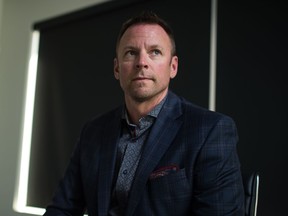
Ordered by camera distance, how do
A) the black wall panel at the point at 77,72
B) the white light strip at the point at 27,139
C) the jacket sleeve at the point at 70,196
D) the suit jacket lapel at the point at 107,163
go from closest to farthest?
the suit jacket lapel at the point at 107,163 < the jacket sleeve at the point at 70,196 < the black wall panel at the point at 77,72 < the white light strip at the point at 27,139

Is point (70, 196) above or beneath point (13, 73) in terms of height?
beneath

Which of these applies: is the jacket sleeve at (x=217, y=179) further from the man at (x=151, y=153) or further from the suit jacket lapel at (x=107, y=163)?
the suit jacket lapel at (x=107, y=163)

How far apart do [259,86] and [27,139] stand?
2.19 metres

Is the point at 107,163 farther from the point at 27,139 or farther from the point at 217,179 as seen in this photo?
the point at 27,139

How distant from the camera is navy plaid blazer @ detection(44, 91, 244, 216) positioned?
0.98m

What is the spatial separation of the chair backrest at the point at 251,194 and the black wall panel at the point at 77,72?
1.09 metres

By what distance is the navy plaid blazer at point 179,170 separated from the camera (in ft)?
3.21

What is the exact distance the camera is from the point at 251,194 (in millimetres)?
1070

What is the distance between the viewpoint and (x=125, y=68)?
1224 mm

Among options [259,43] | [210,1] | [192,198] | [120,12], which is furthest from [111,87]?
[192,198]

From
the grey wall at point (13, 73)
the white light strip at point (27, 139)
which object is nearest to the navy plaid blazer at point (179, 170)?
the white light strip at point (27, 139)

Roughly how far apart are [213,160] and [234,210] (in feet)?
0.54

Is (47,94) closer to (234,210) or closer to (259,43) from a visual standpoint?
(259,43)

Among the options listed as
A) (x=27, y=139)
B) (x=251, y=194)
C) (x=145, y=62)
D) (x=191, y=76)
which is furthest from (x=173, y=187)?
(x=27, y=139)
